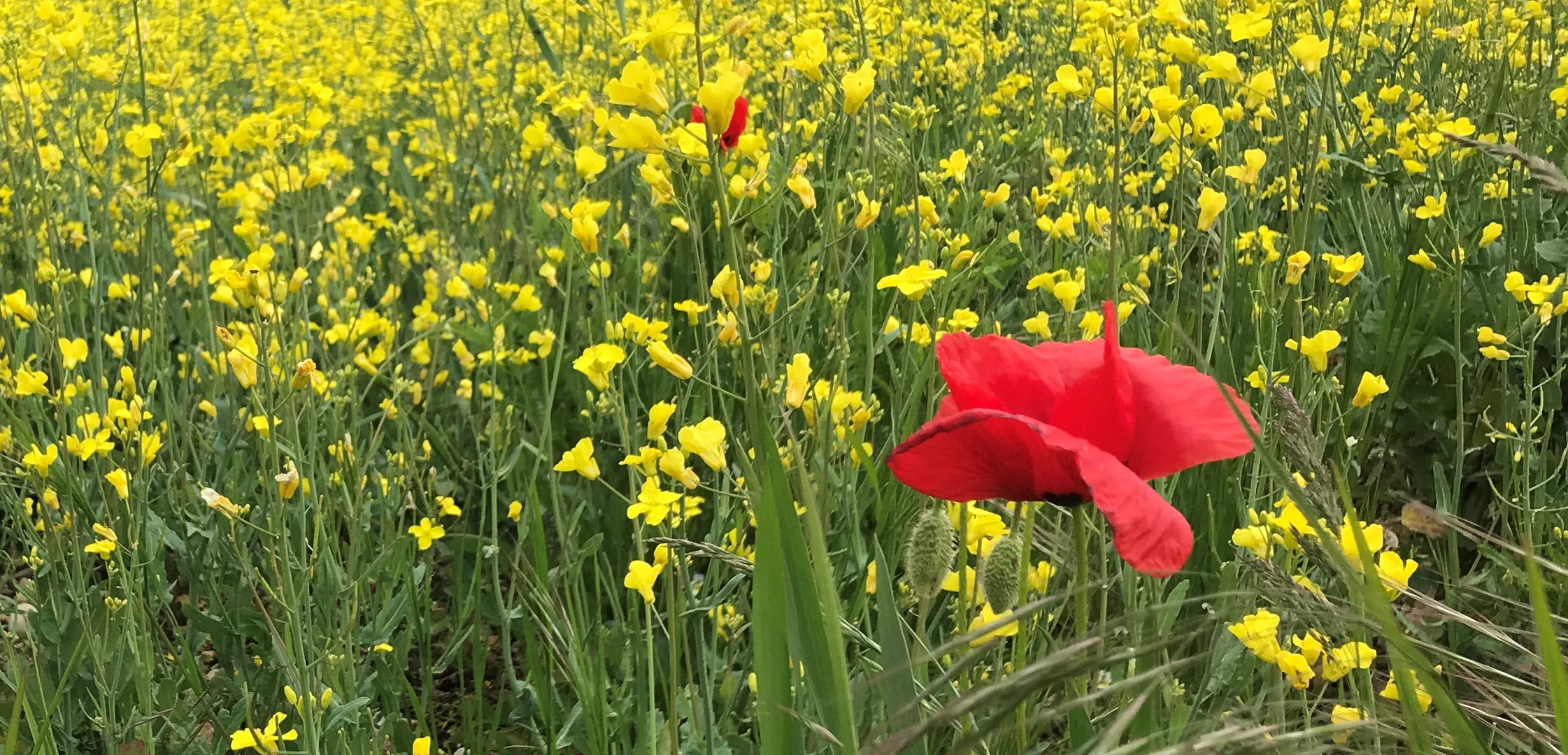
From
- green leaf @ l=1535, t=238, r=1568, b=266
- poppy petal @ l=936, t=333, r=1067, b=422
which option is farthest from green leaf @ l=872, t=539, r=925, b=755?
green leaf @ l=1535, t=238, r=1568, b=266

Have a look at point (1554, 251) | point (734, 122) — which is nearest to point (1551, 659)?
point (734, 122)

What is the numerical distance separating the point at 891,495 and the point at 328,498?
2.34 feet

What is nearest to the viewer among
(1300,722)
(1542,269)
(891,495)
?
(1300,722)

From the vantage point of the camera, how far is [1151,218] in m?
2.36

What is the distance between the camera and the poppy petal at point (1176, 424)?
0.79 metres

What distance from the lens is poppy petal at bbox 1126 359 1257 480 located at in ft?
2.58

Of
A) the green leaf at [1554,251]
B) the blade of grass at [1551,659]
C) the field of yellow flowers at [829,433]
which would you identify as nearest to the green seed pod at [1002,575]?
the field of yellow flowers at [829,433]

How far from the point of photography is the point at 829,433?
135 cm

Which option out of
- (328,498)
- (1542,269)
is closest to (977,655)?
(328,498)

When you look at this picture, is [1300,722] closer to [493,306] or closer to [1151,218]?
[1151,218]

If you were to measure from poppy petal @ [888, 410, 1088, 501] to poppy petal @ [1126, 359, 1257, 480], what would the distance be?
0.21 feet

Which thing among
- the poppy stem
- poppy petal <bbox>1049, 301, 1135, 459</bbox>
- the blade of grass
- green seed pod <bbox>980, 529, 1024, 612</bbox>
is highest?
poppy petal <bbox>1049, 301, 1135, 459</bbox>

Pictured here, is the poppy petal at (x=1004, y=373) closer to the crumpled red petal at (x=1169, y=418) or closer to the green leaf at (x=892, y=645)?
the crumpled red petal at (x=1169, y=418)

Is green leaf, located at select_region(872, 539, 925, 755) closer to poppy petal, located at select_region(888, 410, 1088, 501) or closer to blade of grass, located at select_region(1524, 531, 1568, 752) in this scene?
poppy petal, located at select_region(888, 410, 1088, 501)
